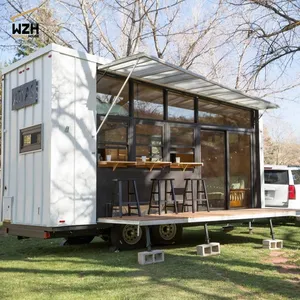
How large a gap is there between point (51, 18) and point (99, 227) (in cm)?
1112

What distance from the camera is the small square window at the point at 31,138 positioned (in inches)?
295

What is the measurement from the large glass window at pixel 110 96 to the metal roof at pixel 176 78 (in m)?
0.21

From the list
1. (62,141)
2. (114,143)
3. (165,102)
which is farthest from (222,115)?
(62,141)

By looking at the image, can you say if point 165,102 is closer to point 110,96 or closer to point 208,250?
point 110,96

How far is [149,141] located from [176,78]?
1326 millimetres

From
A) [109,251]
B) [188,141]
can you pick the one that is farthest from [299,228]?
[109,251]

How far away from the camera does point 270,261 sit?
6992mm

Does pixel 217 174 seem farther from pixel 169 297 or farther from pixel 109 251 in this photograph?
pixel 169 297

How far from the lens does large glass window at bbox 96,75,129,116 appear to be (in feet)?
26.3

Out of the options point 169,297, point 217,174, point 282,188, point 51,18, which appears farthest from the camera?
point 51,18

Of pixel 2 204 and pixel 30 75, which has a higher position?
pixel 30 75

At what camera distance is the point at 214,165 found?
10164mm

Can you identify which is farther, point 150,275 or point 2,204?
point 2,204

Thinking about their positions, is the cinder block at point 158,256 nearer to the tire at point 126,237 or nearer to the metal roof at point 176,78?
the tire at point 126,237
